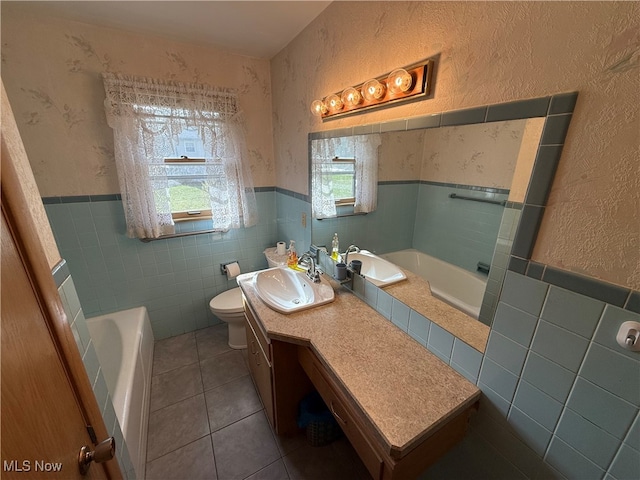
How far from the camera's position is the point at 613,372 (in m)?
0.59

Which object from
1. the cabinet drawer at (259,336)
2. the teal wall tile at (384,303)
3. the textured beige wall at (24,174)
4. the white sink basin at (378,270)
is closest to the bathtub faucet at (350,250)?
the white sink basin at (378,270)

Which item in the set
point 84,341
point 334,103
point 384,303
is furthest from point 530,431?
point 334,103

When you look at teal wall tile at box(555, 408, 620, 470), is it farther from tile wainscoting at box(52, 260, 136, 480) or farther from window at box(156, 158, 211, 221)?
window at box(156, 158, 211, 221)

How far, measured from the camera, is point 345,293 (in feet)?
4.92

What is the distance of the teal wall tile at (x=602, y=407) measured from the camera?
588 millimetres

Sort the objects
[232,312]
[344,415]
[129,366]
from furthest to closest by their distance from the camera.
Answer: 1. [232,312]
2. [129,366]
3. [344,415]

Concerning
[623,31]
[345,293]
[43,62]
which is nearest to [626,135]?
[623,31]

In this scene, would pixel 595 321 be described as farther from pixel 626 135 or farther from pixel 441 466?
pixel 441 466

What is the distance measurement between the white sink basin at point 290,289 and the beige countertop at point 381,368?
5cm

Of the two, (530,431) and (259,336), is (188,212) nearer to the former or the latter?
(259,336)

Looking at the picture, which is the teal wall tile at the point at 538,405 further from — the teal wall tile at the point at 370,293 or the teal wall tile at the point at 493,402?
the teal wall tile at the point at 370,293

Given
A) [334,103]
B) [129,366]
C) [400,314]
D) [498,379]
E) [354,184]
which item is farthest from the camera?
[129,366]

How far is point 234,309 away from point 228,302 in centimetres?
14

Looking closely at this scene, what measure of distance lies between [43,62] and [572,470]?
2997mm
